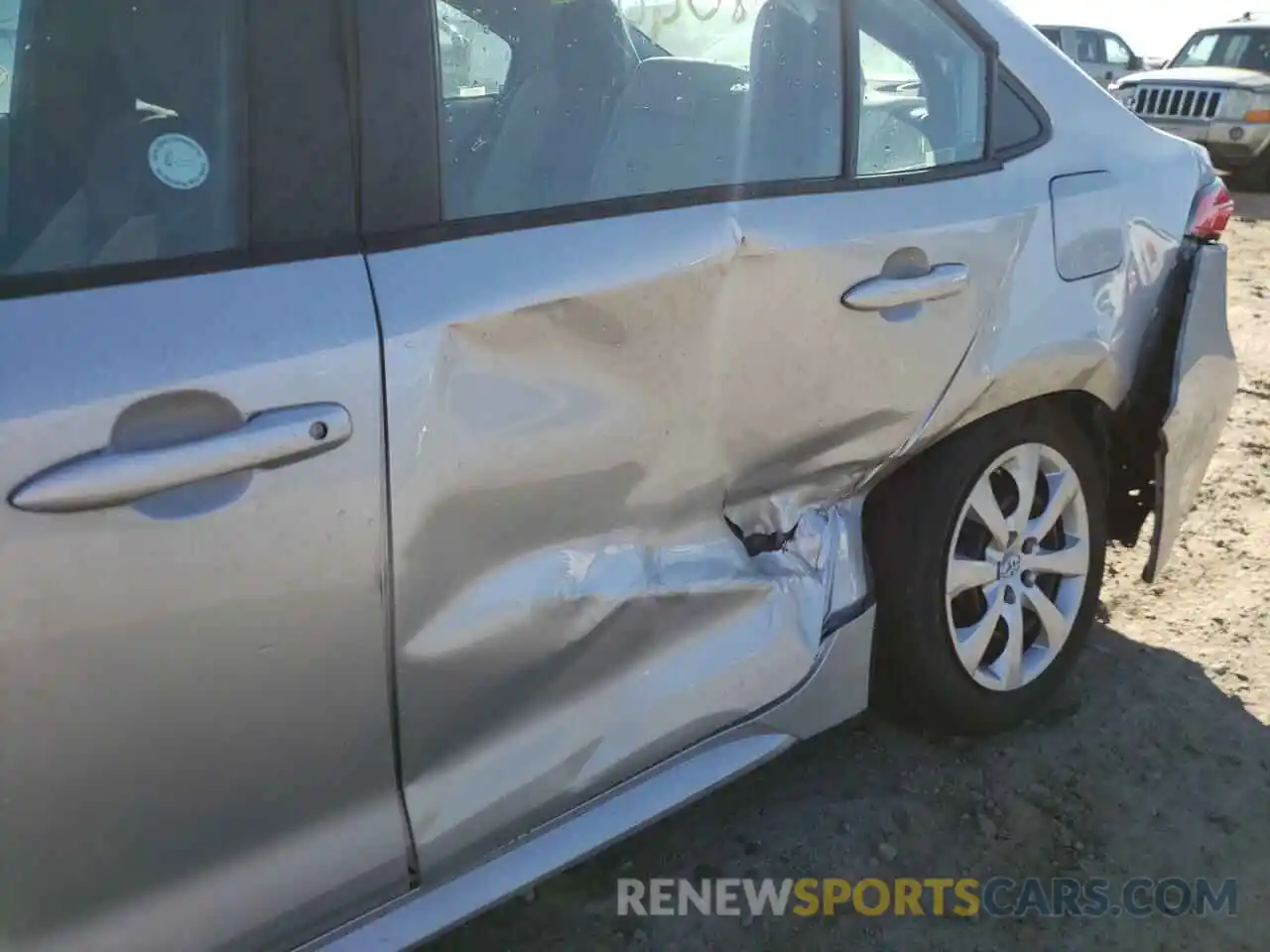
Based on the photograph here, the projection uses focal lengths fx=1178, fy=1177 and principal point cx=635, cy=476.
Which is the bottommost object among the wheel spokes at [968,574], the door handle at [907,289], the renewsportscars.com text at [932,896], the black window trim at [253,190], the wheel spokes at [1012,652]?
the renewsportscars.com text at [932,896]

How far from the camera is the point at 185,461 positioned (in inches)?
53.6

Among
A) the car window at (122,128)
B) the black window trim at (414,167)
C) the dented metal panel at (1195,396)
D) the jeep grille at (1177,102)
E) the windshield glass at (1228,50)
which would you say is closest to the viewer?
the car window at (122,128)

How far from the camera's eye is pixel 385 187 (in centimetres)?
157

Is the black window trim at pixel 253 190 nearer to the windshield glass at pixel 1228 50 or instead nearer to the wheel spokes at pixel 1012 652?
the wheel spokes at pixel 1012 652

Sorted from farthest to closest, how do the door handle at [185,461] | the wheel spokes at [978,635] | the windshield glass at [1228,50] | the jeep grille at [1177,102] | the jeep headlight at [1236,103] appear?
the windshield glass at [1228,50] → the jeep grille at [1177,102] → the jeep headlight at [1236,103] → the wheel spokes at [978,635] → the door handle at [185,461]

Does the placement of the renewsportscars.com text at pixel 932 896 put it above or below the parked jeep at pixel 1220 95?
below

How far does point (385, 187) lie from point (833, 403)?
0.93 metres

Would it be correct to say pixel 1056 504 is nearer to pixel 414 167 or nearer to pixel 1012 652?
pixel 1012 652

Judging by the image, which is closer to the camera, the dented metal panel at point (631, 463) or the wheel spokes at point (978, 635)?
the dented metal panel at point (631, 463)

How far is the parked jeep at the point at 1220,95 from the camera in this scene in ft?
40.3

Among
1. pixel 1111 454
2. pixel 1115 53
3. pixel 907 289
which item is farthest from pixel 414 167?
pixel 1115 53

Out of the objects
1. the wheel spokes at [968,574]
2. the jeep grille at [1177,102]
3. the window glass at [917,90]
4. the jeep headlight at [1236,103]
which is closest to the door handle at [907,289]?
the window glass at [917,90]

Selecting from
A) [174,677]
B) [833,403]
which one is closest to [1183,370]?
[833,403]

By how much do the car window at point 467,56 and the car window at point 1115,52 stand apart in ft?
69.6
